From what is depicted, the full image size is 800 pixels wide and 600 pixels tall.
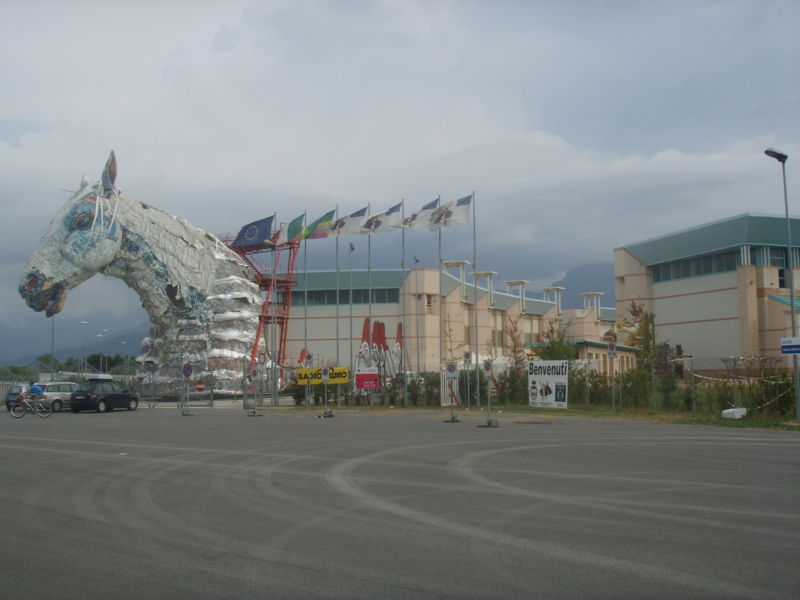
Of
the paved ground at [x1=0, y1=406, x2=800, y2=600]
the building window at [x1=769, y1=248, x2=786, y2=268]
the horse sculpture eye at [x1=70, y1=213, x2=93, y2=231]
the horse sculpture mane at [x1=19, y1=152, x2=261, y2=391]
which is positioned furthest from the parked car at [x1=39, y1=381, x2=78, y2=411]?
the building window at [x1=769, y1=248, x2=786, y2=268]

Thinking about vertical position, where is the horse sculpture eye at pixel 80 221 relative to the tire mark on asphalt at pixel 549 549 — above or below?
above

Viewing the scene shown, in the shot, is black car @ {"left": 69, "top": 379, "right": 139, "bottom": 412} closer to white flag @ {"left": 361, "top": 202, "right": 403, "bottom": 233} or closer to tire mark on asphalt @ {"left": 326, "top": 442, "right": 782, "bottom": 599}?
white flag @ {"left": 361, "top": 202, "right": 403, "bottom": 233}

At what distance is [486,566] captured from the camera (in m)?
6.58

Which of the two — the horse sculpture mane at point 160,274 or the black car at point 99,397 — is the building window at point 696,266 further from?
the black car at point 99,397

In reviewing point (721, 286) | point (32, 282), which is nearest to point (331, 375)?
point (32, 282)

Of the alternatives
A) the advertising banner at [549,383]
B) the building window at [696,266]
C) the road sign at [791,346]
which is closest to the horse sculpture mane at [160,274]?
the advertising banner at [549,383]

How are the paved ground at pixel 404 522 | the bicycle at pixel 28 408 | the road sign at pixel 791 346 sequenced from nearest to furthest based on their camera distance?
the paved ground at pixel 404 522 → the road sign at pixel 791 346 → the bicycle at pixel 28 408

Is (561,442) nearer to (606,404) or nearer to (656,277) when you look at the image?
(606,404)

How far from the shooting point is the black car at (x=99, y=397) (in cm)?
3509

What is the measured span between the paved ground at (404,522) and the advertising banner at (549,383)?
13672 millimetres

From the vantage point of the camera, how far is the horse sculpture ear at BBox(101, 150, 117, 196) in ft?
145

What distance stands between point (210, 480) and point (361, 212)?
3221 cm

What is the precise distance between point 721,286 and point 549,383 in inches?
1324

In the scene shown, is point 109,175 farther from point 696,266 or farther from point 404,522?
point 696,266
